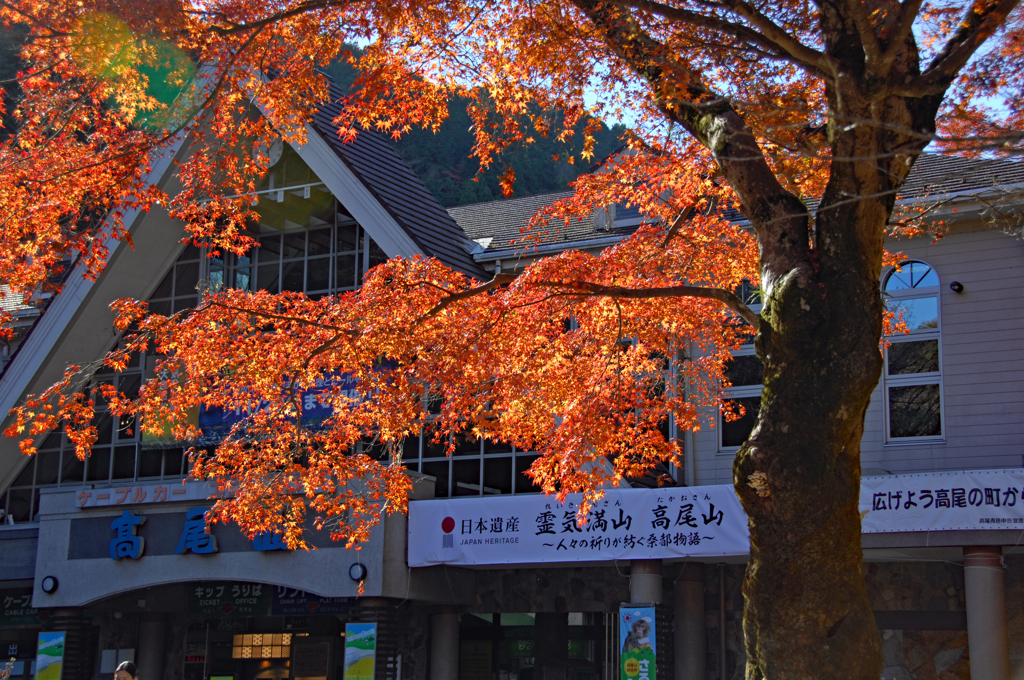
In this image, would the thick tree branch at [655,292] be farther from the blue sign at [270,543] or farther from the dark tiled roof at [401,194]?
the blue sign at [270,543]

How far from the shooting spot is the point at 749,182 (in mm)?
7500

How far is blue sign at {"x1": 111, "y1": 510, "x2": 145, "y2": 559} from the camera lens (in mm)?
16328

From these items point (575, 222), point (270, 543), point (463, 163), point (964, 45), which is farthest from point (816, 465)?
point (463, 163)

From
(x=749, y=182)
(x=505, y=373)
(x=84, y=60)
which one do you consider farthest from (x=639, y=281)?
(x=84, y=60)

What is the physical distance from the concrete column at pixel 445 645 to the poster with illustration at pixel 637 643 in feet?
13.7

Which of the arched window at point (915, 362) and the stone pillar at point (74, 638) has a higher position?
the arched window at point (915, 362)

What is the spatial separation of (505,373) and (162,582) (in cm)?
890

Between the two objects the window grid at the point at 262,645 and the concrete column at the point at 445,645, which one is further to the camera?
the window grid at the point at 262,645

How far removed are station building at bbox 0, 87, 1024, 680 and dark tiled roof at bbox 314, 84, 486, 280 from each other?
0.31 ft

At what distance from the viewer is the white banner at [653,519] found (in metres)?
12.0

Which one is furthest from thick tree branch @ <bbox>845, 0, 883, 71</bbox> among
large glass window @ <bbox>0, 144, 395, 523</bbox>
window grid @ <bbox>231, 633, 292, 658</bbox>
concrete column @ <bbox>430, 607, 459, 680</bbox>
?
window grid @ <bbox>231, 633, 292, 658</bbox>

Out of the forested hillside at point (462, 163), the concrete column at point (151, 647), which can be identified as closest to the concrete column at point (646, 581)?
the concrete column at point (151, 647)

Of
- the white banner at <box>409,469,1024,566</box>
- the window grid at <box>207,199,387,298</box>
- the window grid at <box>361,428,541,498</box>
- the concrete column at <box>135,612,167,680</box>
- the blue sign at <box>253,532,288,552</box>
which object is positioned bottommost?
the concrete column at <box>135,612,167,680</box>

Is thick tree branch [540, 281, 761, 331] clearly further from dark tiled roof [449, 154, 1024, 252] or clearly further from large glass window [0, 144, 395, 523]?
large glass window [0, 144, 395, 523]
